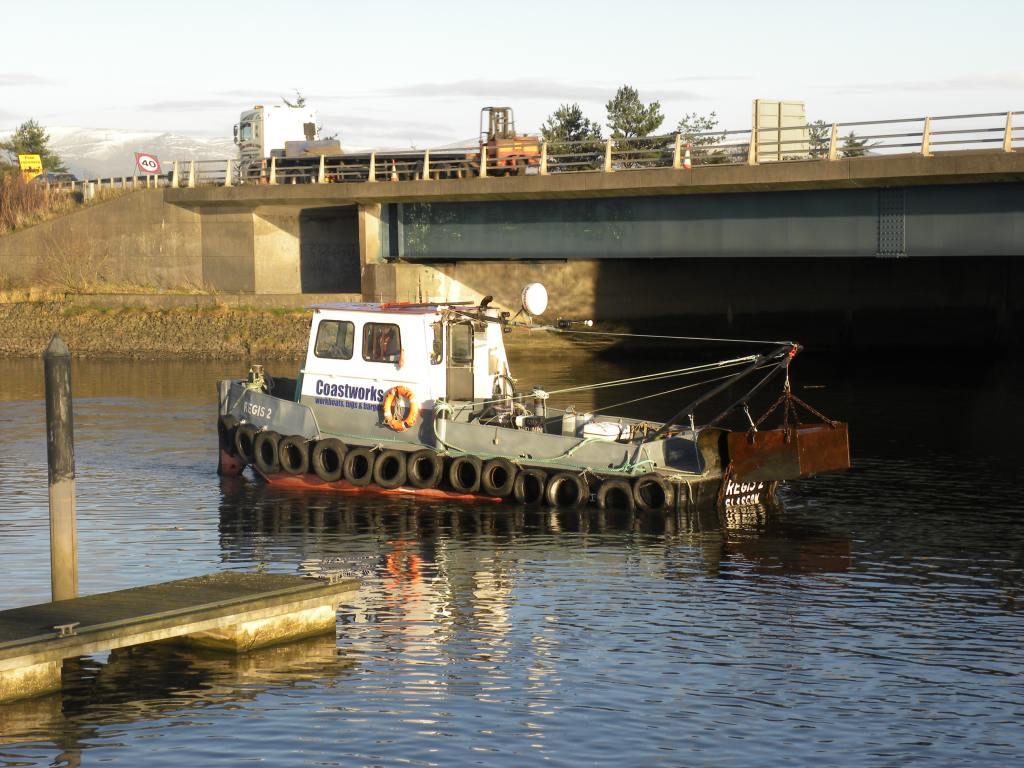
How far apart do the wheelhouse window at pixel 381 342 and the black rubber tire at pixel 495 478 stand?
2.53m

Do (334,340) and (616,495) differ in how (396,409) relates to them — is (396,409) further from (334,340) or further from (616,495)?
(616,495)

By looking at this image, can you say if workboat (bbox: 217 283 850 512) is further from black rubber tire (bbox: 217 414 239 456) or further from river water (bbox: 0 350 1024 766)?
river water (bbox: 0 350 1024 766)

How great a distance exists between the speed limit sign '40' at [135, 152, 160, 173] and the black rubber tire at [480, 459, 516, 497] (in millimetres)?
36141

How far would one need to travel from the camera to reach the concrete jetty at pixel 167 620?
40.7 ft

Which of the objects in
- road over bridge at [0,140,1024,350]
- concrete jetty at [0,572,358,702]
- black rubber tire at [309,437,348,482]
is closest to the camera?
concrete jetty at [0,572,358,702]

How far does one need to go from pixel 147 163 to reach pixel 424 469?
36607 mm

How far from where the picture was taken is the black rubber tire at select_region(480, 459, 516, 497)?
21.6 m

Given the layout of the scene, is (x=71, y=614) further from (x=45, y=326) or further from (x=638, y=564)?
(x=45, y=326)

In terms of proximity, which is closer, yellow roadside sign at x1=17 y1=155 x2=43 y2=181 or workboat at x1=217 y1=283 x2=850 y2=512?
workboat at x1=217 y1=283 x2=850 y2=512

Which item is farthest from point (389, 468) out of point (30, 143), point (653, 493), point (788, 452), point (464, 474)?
point (30, 143)

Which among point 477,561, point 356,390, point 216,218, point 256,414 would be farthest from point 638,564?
point 216,218

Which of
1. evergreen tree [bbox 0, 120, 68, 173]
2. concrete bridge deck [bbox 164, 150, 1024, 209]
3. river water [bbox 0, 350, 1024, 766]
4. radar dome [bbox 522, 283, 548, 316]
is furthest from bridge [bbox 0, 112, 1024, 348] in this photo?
evergreen tree [bbox 0, 120, 68, 173]

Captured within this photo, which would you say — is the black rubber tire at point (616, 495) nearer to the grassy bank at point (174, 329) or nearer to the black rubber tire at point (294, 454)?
the black rubber tire at point (294, 454)

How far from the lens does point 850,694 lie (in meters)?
12.9
